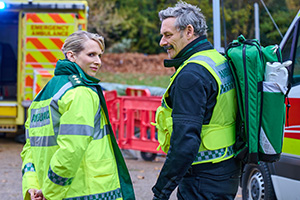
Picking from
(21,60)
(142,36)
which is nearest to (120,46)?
(142,36)

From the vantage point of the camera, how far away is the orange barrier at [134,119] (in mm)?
9695

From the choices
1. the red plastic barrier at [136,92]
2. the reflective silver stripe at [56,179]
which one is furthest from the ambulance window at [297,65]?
the red plastic barrier at [136,92]

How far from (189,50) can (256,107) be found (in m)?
0.51

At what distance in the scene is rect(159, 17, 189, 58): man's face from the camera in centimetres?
314

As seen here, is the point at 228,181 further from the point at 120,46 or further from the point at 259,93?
the point at 120,46

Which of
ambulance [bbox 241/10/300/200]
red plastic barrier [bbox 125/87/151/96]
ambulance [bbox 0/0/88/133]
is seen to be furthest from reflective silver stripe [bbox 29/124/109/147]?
red plastic barrier [bbox 125/87/151/96]

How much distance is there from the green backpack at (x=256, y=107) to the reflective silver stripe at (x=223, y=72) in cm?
4

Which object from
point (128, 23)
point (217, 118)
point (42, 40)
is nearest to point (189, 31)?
point (217, 118)

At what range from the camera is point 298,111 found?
485 cm

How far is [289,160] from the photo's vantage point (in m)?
5.07

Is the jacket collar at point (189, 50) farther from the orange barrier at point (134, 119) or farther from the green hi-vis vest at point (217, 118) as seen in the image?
the orange barrier at point (134, 119)

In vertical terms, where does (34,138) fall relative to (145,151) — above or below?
above

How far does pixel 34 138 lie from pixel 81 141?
1.48 ft

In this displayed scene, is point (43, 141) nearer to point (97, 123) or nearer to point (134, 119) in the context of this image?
point (97, 123)
